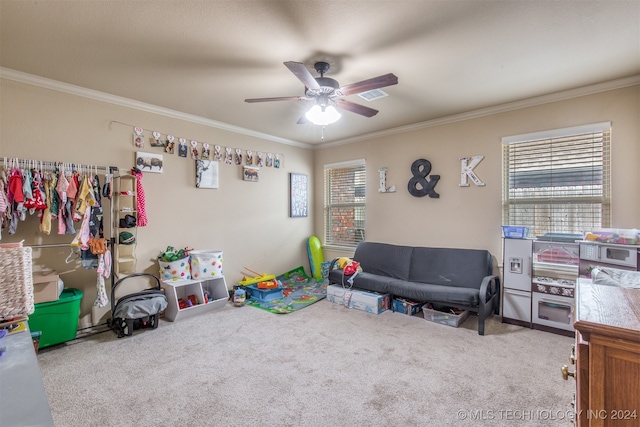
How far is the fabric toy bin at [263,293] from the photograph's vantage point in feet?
13.5

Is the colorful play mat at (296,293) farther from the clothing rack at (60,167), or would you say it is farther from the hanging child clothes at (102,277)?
the clothing rack at (60,167)

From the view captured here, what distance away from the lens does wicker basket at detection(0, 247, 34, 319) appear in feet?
2.93

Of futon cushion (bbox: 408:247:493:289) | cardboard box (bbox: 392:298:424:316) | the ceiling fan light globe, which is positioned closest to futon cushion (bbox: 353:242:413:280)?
futon cushion (bbox: 408:247:493:289)

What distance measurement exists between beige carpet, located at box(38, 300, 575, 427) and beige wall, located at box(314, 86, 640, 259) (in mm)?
1301

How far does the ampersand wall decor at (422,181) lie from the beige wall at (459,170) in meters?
0.07

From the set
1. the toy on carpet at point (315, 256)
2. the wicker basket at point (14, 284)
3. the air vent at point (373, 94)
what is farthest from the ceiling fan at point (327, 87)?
the toy on carpet at point (315, 256)

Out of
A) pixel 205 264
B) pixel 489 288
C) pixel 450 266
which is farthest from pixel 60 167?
pixel 489 288

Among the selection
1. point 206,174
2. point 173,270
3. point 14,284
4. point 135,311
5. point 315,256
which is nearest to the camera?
point 14,284

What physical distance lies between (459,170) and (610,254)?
5.77 ft

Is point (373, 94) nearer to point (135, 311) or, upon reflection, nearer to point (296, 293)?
point (296, 293)

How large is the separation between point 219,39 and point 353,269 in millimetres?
3094

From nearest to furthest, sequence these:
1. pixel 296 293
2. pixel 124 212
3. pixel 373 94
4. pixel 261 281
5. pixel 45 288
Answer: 1. pixel 45 288
2. pixel 373 94
3. pixel 124 212
4. pixel 261 281
5. pixel 296 293

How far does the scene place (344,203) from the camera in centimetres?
534

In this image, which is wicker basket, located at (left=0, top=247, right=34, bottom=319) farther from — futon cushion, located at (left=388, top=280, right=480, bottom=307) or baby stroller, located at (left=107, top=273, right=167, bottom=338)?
futon cushion, located at (left=388, top=280, right=480, bottom=307)
